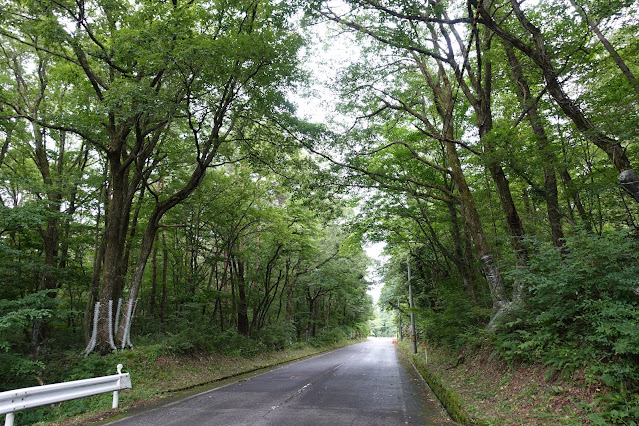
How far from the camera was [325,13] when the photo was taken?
7.73 m

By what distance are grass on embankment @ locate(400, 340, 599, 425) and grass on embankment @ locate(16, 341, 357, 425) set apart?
6310mm

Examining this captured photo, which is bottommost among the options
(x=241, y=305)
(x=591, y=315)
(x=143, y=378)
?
(x=143, y=378)

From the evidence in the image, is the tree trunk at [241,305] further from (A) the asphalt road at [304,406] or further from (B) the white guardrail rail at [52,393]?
(B) the white guardrail rail at [52,393]

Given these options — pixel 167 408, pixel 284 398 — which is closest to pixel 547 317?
pixel 284 398

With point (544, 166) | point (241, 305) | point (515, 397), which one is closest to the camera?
point (515, 397)

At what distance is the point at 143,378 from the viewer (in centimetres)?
890

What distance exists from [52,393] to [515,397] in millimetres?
7465

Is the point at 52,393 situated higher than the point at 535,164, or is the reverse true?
the point at 535,164

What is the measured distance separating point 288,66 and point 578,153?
7296 millimetres

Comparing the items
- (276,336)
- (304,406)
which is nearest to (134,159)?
(304,406)

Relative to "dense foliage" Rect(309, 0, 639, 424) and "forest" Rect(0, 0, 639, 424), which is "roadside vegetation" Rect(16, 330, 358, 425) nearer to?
"forest" Rect(0, 0, 639, 424)

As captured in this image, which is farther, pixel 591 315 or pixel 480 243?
pixel 480 243

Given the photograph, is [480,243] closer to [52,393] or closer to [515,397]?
[515,397]

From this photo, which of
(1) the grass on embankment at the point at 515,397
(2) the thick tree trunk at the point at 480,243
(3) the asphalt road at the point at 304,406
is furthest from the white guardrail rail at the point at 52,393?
(2) the thick tree trunk at the point at 480,243
